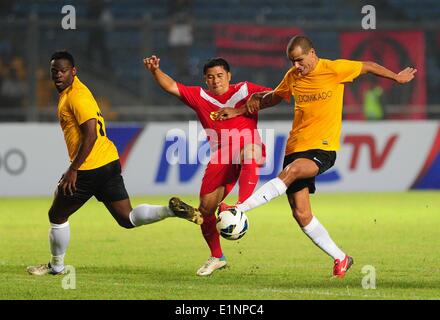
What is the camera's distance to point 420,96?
22500 mm

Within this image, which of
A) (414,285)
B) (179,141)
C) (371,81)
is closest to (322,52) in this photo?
(371,81)

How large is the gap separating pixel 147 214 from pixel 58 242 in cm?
90

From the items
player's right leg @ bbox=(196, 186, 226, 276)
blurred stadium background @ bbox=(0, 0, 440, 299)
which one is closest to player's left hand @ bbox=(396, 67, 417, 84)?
player's right leg @ bbox=(196, 186, 226, 276)

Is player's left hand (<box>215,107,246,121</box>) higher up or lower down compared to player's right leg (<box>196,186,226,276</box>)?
higher up

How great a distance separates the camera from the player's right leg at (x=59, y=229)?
34.6ft

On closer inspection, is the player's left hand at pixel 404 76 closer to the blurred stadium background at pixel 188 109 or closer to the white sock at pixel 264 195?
the white sock at pixel 264 195

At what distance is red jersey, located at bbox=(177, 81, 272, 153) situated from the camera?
10.9 m

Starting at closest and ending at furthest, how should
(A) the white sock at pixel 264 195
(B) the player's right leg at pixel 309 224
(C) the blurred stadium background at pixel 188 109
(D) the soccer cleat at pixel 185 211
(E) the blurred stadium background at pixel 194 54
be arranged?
(A) the white sock at pixel 264 195 < (D) the soccer cleat at pixel 185 211 < (B) the player's right leg at pixel 309 224 < (C) the blurred stadium background at pixel 188 109 < (E) the blurred stadium background at pixel 194 54

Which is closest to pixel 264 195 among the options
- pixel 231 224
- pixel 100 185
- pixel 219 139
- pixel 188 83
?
pixel 231 224

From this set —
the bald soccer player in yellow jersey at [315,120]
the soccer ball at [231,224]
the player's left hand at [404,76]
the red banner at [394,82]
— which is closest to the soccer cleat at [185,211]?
the soccer ball at [231,224]

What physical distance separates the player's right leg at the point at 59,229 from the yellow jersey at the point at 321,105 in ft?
7.00

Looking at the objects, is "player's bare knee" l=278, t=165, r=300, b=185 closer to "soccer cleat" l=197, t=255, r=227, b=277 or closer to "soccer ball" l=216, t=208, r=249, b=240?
"soccer ball" l=216, t=208, r=249, b=240

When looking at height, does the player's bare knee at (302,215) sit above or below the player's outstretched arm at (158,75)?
below

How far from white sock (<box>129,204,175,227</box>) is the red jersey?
3.04ft
